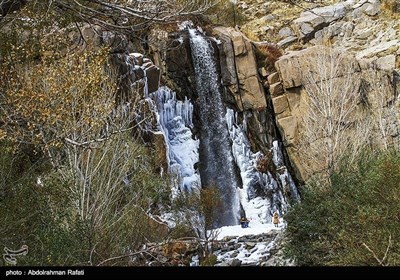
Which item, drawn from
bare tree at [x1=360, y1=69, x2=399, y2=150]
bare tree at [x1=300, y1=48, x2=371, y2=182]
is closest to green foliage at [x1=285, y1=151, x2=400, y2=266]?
bare tree at [x1=300, y1=48, x2=371, y2=182]

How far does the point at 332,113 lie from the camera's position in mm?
15539

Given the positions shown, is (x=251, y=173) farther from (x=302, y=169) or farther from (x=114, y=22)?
(x=114, y=22)

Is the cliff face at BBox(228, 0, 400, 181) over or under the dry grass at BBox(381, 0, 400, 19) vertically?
under

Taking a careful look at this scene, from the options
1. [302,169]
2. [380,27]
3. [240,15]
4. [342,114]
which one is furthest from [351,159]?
[240,15]

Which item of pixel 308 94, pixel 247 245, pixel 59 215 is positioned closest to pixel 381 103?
pixel 308 94

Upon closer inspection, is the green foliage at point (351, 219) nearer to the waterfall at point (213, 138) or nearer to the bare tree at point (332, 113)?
the bare tree at point (332, 113)

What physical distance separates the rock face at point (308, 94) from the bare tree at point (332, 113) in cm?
6

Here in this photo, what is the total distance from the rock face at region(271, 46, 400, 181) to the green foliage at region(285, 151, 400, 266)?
6.78 metres

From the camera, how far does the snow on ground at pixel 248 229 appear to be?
52.7ft

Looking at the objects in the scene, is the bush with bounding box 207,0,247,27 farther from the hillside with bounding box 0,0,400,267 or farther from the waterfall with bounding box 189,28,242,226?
the waterfall with bounding box 189,28,242,226

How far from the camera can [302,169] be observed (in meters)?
18.5

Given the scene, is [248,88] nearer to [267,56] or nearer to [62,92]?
[267,56]

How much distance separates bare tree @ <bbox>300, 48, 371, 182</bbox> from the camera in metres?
14.4

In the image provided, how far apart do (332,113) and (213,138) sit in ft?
20.6
